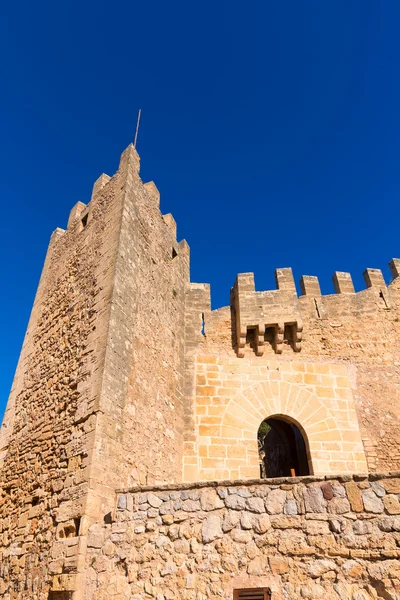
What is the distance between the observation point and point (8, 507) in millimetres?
6430

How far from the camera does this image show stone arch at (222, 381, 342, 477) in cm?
762

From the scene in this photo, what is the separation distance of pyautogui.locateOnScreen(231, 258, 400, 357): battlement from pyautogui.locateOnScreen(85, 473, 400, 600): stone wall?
4568 millimetres

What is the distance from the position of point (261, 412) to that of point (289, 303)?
2.37m

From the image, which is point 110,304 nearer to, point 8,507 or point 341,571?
point 8,507

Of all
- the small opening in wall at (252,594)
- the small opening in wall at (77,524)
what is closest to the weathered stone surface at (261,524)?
the small opening in wall at (252,594)

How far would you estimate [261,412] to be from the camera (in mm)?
8055

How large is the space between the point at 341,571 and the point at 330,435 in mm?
4145

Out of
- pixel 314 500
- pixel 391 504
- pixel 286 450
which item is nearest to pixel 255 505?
pixel 314 500

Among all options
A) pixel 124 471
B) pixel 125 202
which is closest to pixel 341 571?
pixel 124 471

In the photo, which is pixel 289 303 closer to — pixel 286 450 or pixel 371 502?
pixel 286 450

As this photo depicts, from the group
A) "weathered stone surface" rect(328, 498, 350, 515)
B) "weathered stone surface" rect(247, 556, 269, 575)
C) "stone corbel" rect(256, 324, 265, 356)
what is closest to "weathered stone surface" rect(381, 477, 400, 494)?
"weathered stone surface" rect(328, 498, 350, 515)

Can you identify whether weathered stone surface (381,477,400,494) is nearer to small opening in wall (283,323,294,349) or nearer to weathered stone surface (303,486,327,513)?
weathered stone surface (303,486,327,513)

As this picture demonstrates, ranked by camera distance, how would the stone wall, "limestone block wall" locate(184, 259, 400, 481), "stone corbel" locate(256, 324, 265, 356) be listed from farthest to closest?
1. "stone corbel" locate(256, 324, 265, 356)
2. "limestone block wall" locate(184, 259, 400, 481)
3. the stone wall

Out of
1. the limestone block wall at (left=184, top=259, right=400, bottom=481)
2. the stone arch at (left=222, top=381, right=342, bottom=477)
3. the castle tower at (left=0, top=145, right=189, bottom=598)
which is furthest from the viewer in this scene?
the limestone block wall at (left=184, top=259, right=400, bottom=481)
